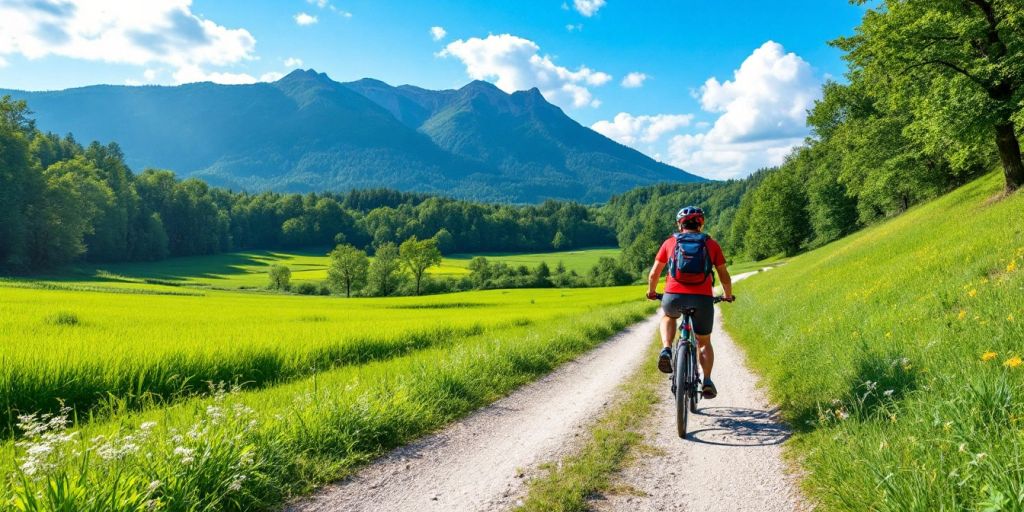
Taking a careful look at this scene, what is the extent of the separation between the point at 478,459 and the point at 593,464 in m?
1.44

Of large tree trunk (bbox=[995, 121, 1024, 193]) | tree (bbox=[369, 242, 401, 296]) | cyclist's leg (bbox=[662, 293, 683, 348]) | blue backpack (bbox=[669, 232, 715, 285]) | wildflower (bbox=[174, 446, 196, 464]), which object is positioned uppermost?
large tree trunk (bbox=[995, 121, 1024, 193])

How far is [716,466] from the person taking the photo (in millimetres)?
5672

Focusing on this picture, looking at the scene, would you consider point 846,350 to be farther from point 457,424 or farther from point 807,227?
point 807,227

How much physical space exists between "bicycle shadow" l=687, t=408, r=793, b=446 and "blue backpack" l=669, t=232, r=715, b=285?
2143 mm

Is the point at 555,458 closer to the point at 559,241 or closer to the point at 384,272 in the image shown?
the point at 384,272

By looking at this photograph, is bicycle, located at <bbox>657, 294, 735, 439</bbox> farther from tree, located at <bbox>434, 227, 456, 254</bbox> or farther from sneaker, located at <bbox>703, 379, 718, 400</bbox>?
tree, located at <bbox>434, 227, 456, 254</bbox>

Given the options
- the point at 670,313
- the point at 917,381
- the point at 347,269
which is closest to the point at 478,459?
the point at 670,313

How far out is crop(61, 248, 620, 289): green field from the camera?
6956cm

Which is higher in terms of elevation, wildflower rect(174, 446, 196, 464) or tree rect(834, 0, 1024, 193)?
tree rect(834, 0, 1024, 193)

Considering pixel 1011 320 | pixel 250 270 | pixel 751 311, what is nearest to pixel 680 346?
pixel 1011 320

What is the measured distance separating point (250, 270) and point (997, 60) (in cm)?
10663

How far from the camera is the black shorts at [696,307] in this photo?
707 cm

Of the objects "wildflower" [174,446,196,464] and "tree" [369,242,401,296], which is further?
"tree" [369,242,401,296]

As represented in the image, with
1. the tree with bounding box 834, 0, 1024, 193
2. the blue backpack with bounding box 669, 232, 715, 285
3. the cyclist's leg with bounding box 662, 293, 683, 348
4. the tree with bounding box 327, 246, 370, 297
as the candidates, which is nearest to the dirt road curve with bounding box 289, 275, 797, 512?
the cyclist's leg with bounding box 662, 293, 683, 348
